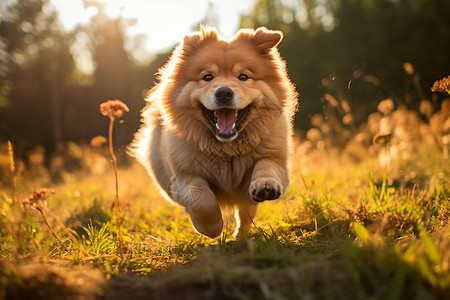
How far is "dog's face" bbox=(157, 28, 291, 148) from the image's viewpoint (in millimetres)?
2945

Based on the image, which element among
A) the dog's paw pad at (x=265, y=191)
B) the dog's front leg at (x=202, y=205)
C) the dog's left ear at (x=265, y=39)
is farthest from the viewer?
the dog's left ear at (x=265, y=39)

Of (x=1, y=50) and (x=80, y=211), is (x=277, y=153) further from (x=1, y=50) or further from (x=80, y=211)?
(x=1, y=50)

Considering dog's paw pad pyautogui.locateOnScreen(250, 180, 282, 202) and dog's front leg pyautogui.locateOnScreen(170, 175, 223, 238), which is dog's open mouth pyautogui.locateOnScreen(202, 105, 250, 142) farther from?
dog's paw pad pyautogui.locateOnScreen(250, 180, 282, 202)

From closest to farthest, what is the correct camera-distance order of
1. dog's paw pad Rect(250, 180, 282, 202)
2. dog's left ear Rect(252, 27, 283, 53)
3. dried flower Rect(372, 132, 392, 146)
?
dog's paw pad Rect(250, 180, 282, 202), dried flower Rect(372, 132, 392, 146), dog's left ear Rect(252, 27, 283, 53)

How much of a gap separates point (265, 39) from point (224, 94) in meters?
0.86

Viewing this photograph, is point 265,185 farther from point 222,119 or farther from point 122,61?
point 122,61

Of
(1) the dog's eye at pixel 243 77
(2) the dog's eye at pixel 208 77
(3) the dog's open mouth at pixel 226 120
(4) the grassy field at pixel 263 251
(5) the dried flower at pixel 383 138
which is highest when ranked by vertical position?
(2) the dog's eye at pixel 208 77

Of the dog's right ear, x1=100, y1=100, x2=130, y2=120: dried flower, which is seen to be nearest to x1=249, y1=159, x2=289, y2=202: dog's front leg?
x1=100, y1=100, x2=130, y2=120: dried flower

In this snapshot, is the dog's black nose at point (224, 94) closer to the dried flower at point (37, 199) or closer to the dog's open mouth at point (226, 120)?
the dog's open mouth at point (226, 120)

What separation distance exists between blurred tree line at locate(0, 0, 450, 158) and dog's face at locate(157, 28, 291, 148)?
13.1 metres

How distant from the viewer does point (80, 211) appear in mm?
4164

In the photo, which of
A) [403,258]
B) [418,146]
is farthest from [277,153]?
[418,146]

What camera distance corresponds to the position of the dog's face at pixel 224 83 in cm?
295

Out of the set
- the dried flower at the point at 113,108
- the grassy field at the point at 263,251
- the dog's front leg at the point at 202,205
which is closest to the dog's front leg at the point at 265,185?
the grassy field at the point at 263,251
